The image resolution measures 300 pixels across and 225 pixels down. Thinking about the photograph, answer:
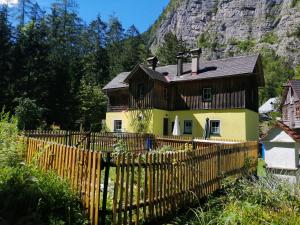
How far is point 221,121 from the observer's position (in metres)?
24.8

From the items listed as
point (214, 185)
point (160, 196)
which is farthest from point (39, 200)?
point (214, 185)

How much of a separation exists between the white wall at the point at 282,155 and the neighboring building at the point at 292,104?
2485cm

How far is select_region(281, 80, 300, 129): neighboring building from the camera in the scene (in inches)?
1252

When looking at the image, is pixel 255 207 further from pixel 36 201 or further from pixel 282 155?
pixel 36 201

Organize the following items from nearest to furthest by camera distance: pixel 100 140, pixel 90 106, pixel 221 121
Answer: pixel 100 140 < pixel 221 121 < pixel 90 106

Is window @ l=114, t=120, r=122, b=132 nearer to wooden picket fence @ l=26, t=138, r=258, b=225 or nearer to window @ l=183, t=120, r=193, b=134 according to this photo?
window @ l=183, t=120, r=193, b=134

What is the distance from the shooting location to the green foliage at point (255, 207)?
17.3 feet

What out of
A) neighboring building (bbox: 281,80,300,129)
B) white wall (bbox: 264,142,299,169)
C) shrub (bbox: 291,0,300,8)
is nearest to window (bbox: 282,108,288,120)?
neighboring building (bbox: 281,80,300,129)

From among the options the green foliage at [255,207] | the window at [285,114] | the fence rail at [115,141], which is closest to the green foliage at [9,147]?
the green foliage at [255,207]

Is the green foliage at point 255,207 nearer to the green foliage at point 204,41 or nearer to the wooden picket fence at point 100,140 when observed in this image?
the wooden picket fence at point 100,140

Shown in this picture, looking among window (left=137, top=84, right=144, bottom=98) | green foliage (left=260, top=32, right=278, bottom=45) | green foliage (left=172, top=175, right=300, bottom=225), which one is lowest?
green foliage (left=172, top=175, right=300, bottom=225)

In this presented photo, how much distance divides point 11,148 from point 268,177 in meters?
6.69

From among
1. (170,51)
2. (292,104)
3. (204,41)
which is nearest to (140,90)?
(292,104)

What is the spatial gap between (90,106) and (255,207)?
126 feet
